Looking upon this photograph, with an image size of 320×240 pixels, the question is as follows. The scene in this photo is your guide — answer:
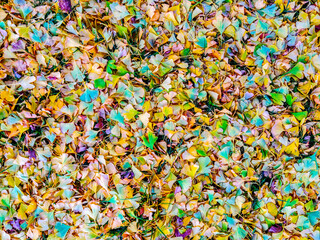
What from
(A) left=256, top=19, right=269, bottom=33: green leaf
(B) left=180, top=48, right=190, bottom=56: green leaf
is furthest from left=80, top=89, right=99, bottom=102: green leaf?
(A) left=256, top=19, right=269, bottom=33: green leaf

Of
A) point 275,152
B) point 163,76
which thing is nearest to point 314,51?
point 275,152

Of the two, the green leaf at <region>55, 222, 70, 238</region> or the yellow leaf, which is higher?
the yellow leaf

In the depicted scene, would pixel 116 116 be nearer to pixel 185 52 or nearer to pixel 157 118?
pixel 157 118

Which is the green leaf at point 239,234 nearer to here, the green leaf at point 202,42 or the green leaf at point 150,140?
the green leaf at point 150,140

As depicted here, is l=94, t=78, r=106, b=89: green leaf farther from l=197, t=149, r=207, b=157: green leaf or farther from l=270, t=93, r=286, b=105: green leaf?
l=270, t=93, r=286, b=105: green leaf

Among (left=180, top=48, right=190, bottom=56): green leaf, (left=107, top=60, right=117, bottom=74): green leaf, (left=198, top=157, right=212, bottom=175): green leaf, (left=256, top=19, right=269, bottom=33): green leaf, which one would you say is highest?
(left=256, top=19, right=269, bottom=33): green leaf

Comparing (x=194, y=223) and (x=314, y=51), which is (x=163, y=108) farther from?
(x=314, y=51)

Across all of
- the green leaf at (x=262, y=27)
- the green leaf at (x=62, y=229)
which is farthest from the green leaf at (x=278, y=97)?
the green leaf at (x=62, y=229)
